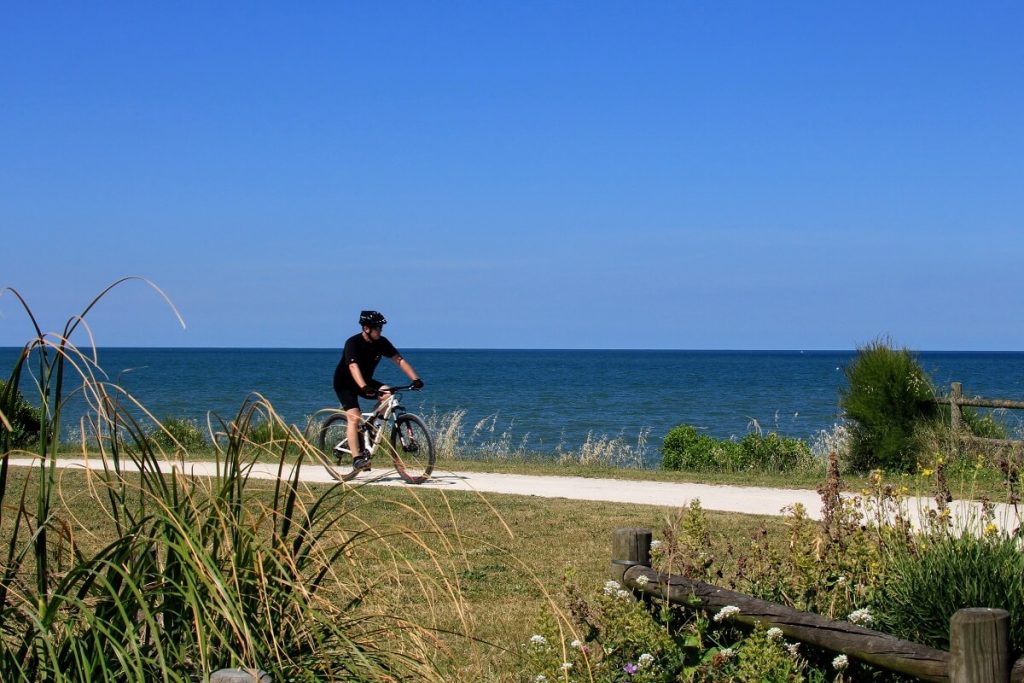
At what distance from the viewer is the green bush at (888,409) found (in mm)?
15688

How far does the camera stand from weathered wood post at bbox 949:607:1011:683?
3.30m

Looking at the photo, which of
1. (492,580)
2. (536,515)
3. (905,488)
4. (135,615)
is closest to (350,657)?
(135,615)

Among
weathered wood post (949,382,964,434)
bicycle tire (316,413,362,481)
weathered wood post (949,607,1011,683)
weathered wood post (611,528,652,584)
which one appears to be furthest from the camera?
weathered wood post (949,382,964,434)

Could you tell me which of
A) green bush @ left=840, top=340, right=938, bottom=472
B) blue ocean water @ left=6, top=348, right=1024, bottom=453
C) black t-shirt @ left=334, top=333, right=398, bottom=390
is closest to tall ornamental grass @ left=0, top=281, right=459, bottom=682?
black t-shirt @ left=334, top=333, right=398, bottom=390

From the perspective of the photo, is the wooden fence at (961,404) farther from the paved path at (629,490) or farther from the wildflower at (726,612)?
the wildflower at (726,612)

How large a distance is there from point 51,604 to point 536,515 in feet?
24.3

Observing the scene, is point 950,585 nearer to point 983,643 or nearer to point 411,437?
point 983,643

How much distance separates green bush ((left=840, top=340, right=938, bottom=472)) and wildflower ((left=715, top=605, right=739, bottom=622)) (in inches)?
468

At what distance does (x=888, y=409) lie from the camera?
52.2 feet

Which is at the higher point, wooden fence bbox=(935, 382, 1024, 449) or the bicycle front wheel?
wooden fence bbox=(935, 382, 1024, 449)

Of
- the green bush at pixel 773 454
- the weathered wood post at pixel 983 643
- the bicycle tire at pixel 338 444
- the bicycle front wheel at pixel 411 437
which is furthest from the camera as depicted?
the green bush at pixel 773 454

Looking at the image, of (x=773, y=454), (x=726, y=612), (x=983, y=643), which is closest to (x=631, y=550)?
(x=726, y=612)

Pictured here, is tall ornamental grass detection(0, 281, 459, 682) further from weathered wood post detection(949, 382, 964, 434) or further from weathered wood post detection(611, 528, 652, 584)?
weathered wood post detection(949, 382, 964, 434)

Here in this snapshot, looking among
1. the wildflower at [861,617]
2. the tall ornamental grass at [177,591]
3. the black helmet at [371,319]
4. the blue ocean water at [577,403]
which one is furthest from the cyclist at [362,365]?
the tall ornamental grass at [177,591]
